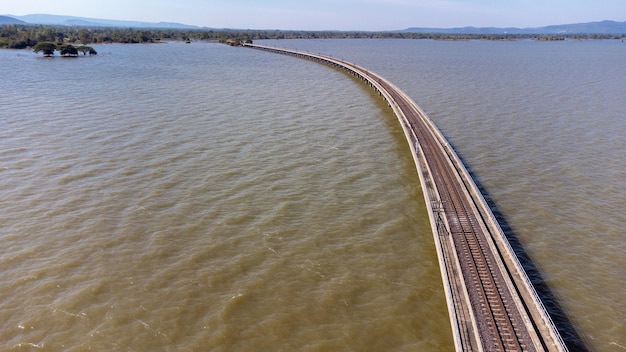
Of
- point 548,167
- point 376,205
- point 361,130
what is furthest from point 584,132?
point 376,205

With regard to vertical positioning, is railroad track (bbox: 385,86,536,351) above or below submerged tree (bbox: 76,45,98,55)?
below

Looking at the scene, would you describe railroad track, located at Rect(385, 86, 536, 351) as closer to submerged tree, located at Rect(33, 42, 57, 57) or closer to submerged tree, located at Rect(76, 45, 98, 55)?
submerged tree, located at Rect(33, 42, 57, 57)

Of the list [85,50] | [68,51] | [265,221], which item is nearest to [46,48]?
[68,51]

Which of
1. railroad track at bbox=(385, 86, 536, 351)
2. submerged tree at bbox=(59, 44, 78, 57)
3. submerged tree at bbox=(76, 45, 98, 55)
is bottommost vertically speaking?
railroad track at bbox=(385, 86, 536, 351)

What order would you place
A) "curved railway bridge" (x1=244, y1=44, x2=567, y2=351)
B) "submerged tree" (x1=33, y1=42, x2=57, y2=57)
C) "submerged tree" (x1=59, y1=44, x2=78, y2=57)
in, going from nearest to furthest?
1. "curved railway bridge" (x1=244, y1=44, x2=567, y2=351)
2. "submerged tree" (x1=59, y1=44, x2=78, y2=57)
3. "submerged tree" (x1=33, y1=42, x2=57, y2=57)

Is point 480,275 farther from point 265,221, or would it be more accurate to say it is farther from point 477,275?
point 265,221

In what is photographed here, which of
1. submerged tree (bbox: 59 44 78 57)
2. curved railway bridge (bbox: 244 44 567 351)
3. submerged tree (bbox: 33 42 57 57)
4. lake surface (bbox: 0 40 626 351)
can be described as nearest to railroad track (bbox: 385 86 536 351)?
curved railway bridge (bbox: 244 44 567 351)
